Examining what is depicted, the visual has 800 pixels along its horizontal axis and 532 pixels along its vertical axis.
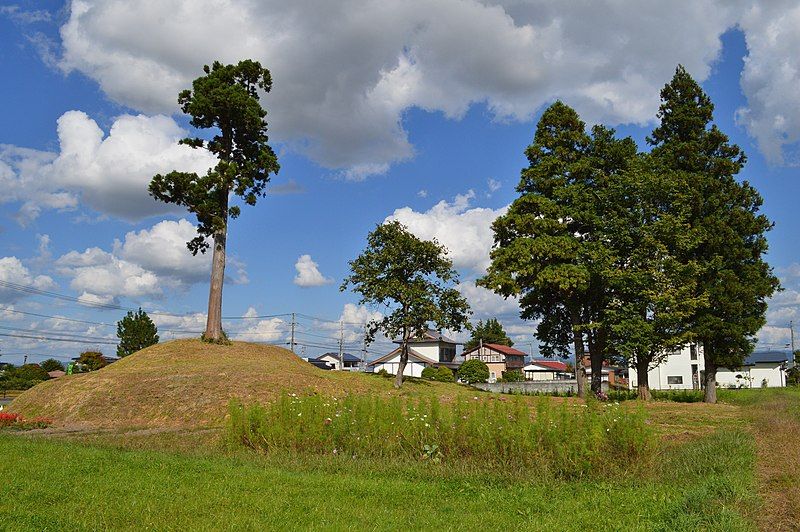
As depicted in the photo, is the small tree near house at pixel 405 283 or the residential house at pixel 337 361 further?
the residential house at pixel 337 361

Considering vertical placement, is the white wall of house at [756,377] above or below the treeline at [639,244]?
below

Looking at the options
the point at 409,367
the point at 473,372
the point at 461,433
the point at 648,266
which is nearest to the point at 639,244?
the point at 648,266

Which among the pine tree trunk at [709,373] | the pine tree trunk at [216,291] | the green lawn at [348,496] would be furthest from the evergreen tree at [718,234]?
the pine tree trunk at [216,291]

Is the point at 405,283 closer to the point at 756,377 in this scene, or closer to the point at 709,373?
the point at 709,373

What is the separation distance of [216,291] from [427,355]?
192 ft

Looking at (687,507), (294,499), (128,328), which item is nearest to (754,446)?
(687,507)

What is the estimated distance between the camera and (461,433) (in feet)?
32.1

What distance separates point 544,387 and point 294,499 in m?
44.6

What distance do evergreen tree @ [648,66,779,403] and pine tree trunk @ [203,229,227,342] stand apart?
22.7m

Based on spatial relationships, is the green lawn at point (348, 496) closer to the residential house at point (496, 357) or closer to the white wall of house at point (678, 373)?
the white wall of house at point (678, 373)

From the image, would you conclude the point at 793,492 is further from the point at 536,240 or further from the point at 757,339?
the point at 757,339

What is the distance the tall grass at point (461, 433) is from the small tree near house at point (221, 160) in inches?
829

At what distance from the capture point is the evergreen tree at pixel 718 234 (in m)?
26.6

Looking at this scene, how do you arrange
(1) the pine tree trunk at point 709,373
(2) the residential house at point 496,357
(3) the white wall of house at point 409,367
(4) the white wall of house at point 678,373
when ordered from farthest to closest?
(2) the residential house at point 496,357, (3) the white wall of house at point 409,367, (4) the white wall of house at point 678,373, (1) the pine tree trunk at point 709,373
